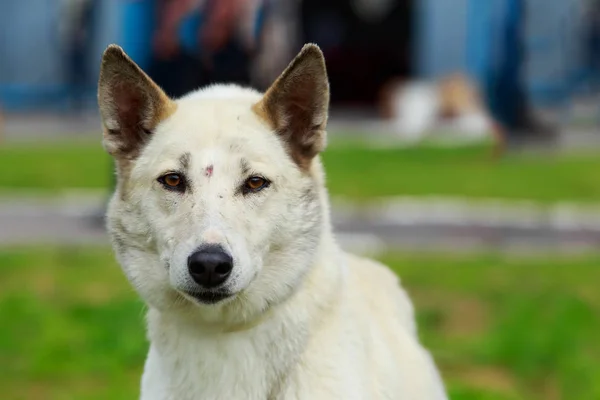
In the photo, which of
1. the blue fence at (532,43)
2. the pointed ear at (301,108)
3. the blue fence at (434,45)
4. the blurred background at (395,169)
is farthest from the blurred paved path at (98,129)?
the pointed ear at (301,108)

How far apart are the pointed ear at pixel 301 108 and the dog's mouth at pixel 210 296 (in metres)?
0.60

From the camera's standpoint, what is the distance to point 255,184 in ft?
12.4

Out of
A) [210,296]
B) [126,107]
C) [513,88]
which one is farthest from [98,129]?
[210,296]

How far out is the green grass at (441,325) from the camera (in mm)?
6031

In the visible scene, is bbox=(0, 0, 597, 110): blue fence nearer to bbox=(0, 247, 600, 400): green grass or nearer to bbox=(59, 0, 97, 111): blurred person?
bbox=(59, 0, 97, 111): blurred person

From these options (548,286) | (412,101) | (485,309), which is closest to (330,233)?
(485,309)

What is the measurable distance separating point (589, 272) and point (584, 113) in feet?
43.1

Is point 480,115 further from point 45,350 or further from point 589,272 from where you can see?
point 45,350

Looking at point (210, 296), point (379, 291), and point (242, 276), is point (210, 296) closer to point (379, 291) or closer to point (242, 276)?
point (242, 276)

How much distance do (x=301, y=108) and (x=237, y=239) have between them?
2.08 ft

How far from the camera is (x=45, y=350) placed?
6434 millimetres

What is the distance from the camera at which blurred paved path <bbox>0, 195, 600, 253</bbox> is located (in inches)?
377

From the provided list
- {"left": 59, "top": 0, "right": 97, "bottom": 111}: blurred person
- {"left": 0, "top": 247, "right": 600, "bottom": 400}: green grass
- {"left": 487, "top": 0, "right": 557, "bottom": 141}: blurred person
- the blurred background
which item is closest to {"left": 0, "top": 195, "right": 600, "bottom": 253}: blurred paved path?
the blurred background

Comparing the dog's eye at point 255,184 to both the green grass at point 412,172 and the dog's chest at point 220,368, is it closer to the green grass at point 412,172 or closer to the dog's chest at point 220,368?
the dog's chest at point 220,368
